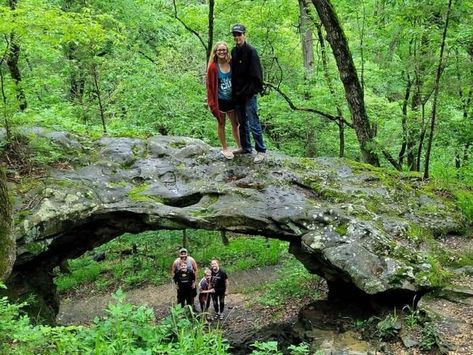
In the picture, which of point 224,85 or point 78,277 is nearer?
point 224,85

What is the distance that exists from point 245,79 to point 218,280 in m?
4.70

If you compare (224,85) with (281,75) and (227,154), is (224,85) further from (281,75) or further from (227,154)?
(281,75)

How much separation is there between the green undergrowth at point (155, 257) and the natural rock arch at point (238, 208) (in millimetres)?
4935

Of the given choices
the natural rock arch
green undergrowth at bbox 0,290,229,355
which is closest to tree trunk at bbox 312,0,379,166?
the natural rock arch

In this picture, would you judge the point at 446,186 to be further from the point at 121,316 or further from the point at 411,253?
the point at 121,316

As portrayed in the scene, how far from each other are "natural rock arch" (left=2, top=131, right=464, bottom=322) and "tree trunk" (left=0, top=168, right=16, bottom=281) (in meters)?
1.53

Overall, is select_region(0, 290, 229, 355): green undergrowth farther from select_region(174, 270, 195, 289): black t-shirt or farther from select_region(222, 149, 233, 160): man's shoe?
select_region(174, 270, 195, 289): black t-shirt

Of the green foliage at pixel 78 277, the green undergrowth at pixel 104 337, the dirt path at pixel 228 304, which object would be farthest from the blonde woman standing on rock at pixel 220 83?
the green foliage at pixel 78 277

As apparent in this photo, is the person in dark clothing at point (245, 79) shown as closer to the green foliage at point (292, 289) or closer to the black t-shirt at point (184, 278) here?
the black t-shirt at point (184, 278)

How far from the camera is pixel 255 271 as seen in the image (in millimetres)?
13719

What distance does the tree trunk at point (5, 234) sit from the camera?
5543 millimetres

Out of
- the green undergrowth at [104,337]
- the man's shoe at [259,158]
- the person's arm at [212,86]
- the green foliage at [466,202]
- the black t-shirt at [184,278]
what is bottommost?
the black t-shirt at [184,278]

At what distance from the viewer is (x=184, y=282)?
9.70 metres

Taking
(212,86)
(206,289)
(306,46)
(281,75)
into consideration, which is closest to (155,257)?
(206,289)
